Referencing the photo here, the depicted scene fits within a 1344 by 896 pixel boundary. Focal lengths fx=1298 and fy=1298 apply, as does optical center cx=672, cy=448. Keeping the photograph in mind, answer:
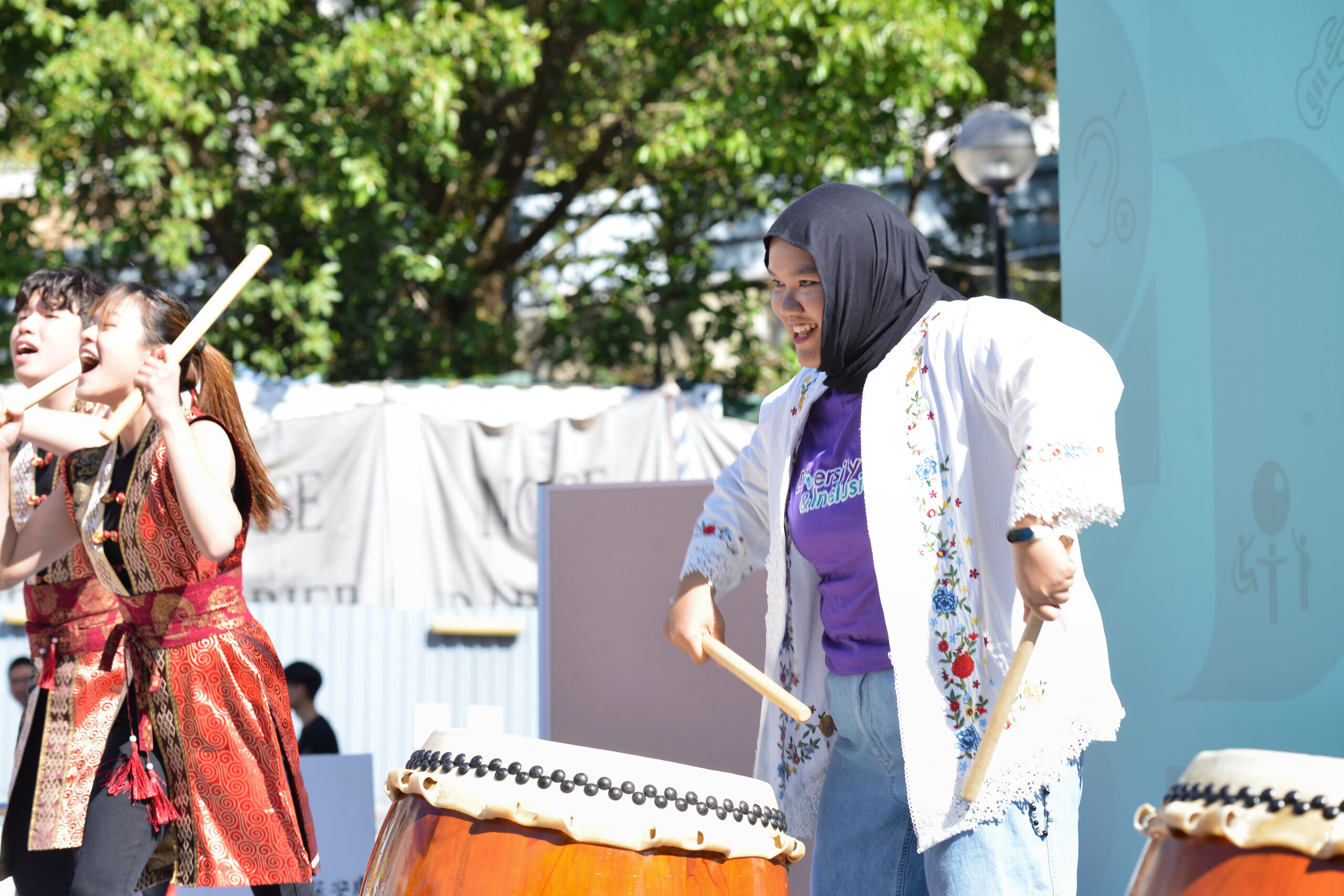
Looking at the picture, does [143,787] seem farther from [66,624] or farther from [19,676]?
[19,676]

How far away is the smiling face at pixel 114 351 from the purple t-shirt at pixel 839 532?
1225 mm

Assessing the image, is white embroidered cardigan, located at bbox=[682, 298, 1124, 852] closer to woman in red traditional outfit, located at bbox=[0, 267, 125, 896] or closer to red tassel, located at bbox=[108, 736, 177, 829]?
red tassel, located at bbox=[108, 736, 177, 829]

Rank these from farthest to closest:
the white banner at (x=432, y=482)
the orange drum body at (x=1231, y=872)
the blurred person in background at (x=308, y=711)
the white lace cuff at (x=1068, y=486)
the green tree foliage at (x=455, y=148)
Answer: the white banner at (x=432, y=482), the green tree foliage at (x=455, y=148), the blurred person in background at (x=308, y=711), the white lace cuff at (x=1068, y=486), the orange drum body at (x=1231, y=872)

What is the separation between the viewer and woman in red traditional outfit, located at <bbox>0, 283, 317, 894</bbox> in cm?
229

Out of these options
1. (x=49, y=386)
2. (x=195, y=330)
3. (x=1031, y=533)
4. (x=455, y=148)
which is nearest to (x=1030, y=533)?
(x=1031, y=533)

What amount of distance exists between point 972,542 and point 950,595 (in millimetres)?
81

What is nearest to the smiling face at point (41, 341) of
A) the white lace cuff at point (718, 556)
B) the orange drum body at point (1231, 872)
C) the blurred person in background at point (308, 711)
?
the white lace cuff at point (718, 556)

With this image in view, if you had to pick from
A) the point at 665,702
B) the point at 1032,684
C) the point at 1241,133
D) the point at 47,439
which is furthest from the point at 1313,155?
the point at 47,439

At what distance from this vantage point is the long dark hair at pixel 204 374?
242 centimetres

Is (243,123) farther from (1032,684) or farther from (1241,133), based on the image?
(1032,684)

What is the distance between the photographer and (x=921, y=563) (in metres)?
1.82

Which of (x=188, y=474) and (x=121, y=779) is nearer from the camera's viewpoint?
(x=188, y=474)

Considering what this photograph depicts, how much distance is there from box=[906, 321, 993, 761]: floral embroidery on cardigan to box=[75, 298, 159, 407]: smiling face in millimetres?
1420

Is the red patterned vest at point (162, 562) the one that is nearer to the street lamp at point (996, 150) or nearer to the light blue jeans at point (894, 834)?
the light blue jeans at point (894, 834)
